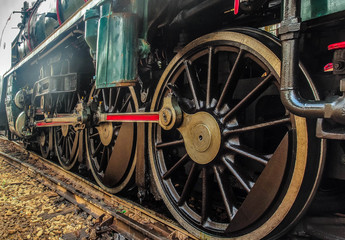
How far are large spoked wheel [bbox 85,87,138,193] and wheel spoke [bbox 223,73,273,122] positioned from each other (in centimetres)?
124

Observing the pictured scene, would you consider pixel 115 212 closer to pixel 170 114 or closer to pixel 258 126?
pixel 170 114

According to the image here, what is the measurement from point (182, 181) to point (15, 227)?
1.66 m

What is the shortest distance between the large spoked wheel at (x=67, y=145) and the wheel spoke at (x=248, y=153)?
9.62 ft

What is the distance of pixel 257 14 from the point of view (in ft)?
6.07

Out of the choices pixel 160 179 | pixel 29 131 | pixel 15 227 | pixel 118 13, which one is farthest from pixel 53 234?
pixel 29 131

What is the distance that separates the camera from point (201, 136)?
1.89 m

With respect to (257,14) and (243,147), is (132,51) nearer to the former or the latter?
(257,14)

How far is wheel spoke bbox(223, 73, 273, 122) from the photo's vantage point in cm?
154

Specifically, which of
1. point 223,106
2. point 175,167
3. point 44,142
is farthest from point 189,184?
point 44,142

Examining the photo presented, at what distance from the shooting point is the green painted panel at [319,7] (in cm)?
117

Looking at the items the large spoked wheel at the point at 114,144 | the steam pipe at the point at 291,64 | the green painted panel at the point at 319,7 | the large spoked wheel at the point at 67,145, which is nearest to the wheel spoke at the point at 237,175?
the steam pipe at the point at 291,64

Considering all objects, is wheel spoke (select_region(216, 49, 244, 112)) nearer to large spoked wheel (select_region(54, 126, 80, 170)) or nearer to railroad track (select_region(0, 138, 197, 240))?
railroad track (select_region(0, 138, 197, 240))

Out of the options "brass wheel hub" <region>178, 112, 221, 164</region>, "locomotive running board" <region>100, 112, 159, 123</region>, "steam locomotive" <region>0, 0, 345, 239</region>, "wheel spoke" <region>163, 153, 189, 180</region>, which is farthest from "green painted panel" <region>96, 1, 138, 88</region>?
"wheel spoke" <region>163, 153, 189, 180</region>

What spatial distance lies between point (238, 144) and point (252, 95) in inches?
13.1
